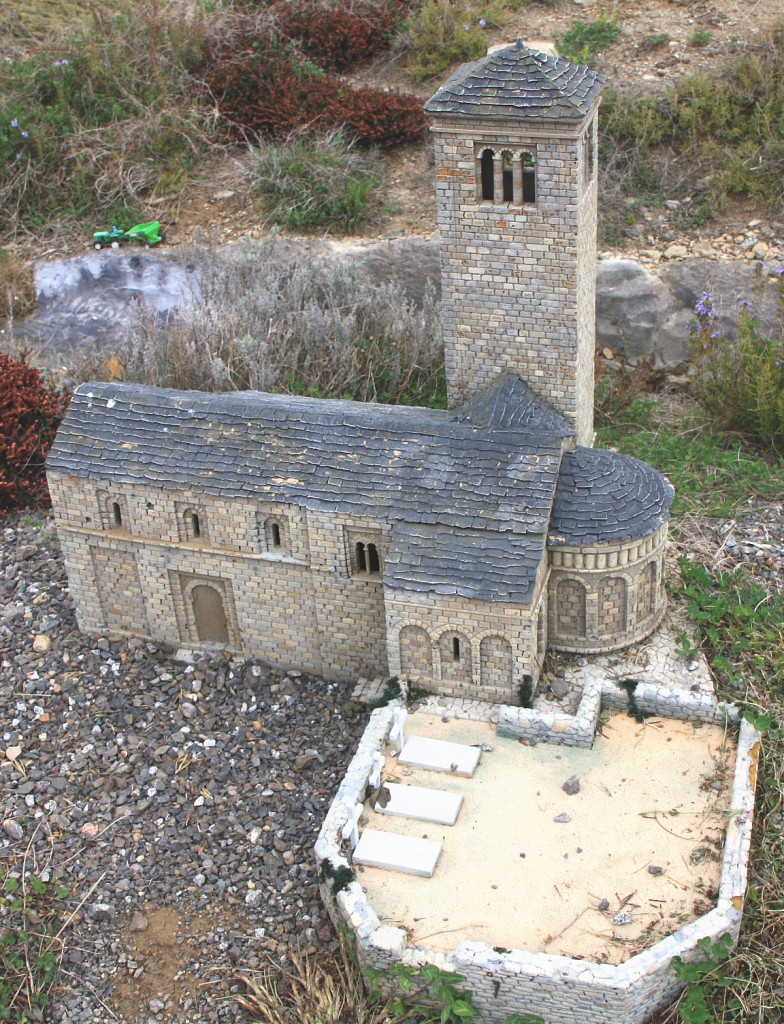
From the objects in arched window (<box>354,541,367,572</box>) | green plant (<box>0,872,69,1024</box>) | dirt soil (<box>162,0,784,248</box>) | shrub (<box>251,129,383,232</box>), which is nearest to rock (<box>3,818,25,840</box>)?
green plant (<box>0,872,69,1024</box>)

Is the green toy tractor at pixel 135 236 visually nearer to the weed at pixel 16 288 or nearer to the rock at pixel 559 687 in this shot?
the weed at pixel 16 288

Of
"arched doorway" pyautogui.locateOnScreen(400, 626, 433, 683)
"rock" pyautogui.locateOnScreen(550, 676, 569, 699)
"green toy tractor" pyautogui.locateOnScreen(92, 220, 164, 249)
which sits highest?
"green toy tractor" pyautogui.locateOnScreen(92, 220, 164, 249)

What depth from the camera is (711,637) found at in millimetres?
14688

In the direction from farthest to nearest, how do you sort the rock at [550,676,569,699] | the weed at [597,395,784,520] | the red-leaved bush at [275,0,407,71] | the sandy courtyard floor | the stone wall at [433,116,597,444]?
1. the red-leaved bush at [275,0,407,71]
2. the weed at [597,395,784,520]
3. the rock at [550,676,569,699]
4. the stone wall at [433,116,597,444]
5. the sandy courtyard floor

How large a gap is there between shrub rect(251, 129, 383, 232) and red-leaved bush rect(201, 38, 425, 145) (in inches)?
23.9

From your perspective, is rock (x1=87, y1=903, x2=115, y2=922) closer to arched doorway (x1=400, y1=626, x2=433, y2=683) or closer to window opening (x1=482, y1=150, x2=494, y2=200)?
arched doorway (x1=400, y1=626, x2=433, y2=683)

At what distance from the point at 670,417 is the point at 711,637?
268 inches

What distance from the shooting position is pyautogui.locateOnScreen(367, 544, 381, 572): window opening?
14281mm

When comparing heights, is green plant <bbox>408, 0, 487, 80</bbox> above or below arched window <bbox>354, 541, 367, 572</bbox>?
above

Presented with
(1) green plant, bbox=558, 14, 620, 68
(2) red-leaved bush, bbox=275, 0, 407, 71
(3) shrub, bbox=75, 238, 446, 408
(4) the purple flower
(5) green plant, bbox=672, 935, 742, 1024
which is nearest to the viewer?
(5) green plant, bbox=672, 935, 742, 1024

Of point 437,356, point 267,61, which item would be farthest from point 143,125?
point 437,356

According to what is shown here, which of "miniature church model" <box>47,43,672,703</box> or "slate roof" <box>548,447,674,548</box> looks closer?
"miniature church model" <box>47,43,672,703</box>

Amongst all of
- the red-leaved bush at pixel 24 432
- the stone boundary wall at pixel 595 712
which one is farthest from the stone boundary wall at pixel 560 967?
the red-leaved bush at pixel 24 432

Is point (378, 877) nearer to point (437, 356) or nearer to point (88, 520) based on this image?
point (88, 520)
